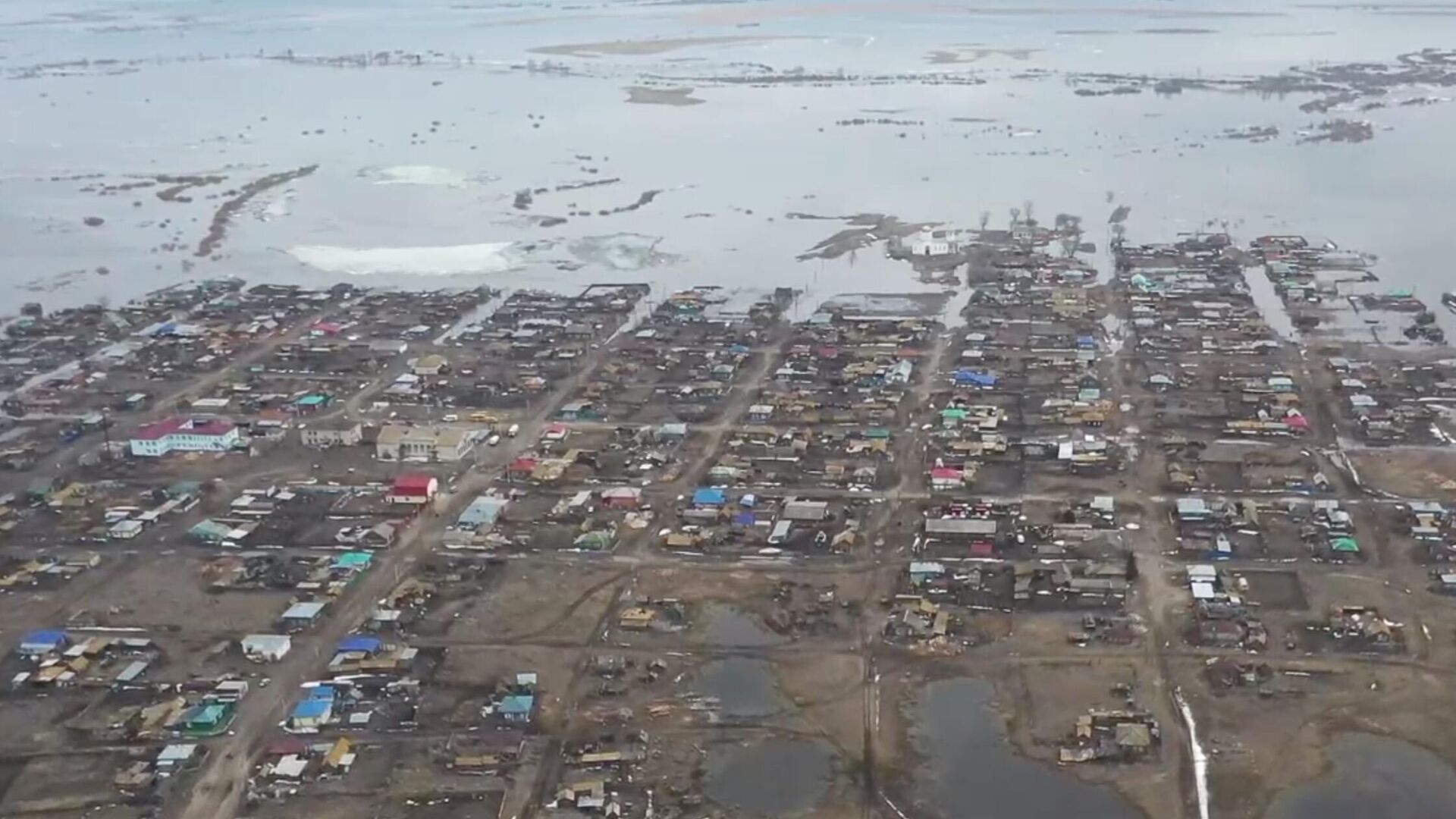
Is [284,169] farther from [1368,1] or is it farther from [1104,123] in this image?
[1368,1]

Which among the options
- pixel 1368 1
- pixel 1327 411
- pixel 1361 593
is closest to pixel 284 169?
pixel 1327 411

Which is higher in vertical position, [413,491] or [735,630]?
[413,491]

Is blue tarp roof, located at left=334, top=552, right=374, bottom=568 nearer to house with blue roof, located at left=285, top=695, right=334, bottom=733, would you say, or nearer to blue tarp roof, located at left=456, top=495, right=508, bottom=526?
blue tarp roof, located at left=456, top=495, right=508, bottom=526

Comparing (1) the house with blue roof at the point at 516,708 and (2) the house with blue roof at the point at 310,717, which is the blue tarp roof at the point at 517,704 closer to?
(1) the house with blue roof at the point at 516,708

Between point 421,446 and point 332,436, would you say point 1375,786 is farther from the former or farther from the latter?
point 332,436

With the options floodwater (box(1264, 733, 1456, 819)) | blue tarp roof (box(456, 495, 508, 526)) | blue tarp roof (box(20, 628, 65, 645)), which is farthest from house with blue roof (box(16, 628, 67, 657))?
floodwater (box(1264, 733, 1456, 819))

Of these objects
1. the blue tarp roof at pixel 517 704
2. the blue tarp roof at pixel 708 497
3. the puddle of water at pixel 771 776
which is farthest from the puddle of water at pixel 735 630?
the blue tarp roof at pixel 708 497

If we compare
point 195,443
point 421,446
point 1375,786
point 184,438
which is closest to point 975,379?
point 421,446
